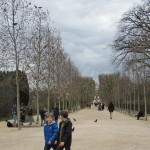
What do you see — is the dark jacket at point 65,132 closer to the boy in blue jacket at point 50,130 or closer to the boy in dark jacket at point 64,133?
the boy in dark jacket at point 64,133

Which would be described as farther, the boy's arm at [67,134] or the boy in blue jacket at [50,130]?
the boy in blue jacket at [50,130]

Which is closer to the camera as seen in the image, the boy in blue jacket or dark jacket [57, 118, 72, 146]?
dark jacket [57, 118, 72, 146]

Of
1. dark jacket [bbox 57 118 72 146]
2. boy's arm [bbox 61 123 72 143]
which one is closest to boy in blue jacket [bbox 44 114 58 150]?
dark jacket [bbox 57 118 72 146]

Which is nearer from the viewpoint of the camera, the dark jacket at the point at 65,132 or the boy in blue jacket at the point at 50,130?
the dark jacket at the point at 65,132

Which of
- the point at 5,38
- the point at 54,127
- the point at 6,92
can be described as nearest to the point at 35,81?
→ the point at 5,38

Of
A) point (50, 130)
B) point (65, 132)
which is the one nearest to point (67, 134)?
point (65, 132)

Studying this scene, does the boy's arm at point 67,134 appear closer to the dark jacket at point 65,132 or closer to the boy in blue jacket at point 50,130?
the dark jacket at point 65,132

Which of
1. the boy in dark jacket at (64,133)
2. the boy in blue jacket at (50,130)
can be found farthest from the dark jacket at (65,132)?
the boy in blue jacket at (50,130)

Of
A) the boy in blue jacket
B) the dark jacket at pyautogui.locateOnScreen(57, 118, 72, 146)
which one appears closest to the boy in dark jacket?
the dark jacket at pyautogui.locateOnScreen(57, 118, 72, 146)

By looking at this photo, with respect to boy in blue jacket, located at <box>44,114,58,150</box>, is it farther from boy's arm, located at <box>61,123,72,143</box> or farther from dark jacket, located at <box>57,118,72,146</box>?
boy's arm, located at <box>61,123,72,143</box>

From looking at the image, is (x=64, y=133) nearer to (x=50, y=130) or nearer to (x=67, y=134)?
(x=67, y=134)

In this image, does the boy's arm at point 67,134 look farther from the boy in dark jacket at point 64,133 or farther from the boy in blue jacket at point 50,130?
the boy in blue jacket at point 50,130

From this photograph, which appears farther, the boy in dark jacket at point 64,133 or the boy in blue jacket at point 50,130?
the boy in blue jacket at point 50,130

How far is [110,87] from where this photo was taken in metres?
102
